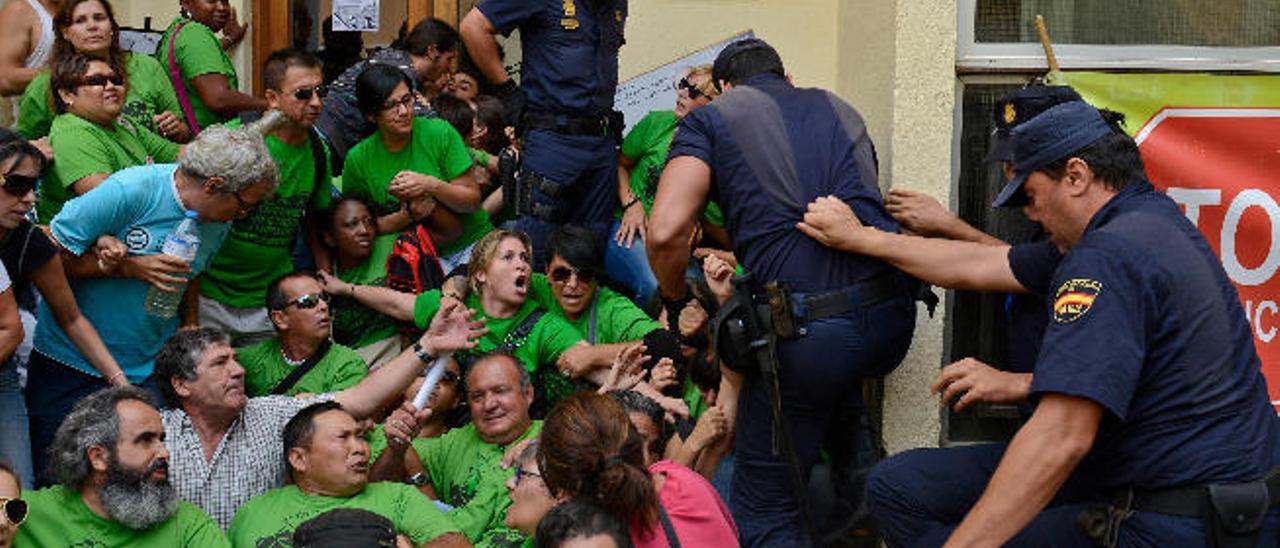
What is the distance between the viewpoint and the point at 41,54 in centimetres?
713

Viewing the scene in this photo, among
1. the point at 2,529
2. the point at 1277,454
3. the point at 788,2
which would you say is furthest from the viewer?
the point at 788,2

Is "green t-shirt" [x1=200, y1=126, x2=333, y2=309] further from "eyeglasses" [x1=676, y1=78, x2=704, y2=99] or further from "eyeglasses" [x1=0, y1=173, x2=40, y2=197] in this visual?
"eyeglasses" [x1=676, y1=78, x2=704, y2=99]

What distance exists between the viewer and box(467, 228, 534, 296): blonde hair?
668cm

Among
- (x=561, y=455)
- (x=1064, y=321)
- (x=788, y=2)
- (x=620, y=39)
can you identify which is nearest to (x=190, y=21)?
(x=620, y=39)

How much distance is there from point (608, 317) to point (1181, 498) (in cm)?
285

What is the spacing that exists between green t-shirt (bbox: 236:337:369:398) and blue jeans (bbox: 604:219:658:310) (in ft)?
3.80

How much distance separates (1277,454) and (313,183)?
3.86 metres

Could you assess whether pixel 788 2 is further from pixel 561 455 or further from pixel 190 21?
pixel 561 455

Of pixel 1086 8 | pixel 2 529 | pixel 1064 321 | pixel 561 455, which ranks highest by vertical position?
pixel 1086 8

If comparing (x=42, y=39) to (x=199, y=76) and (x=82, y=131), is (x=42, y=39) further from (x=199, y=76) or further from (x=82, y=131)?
(x=82, y=131)

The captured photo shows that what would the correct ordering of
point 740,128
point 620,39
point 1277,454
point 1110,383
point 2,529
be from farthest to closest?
point 620,39, point 740,128, point 2,529, point 1277,454, point 1110,383

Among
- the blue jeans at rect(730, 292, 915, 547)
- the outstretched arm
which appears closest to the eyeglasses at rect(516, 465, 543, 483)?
the blue jeans at rect(730, 292, 915, 547)

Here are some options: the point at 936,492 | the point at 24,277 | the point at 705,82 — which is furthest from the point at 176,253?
the point at 936,492

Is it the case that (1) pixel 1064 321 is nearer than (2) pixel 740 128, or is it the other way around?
(1) pixel 1064 321
